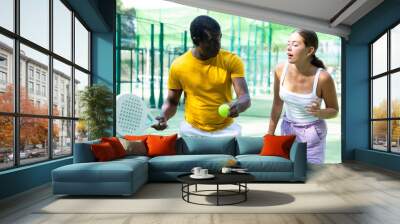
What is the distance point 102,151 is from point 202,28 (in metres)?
2.27

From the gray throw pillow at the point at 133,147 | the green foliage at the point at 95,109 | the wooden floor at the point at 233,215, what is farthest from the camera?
the green foliage at the point at 95,109

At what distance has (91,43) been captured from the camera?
346 inches

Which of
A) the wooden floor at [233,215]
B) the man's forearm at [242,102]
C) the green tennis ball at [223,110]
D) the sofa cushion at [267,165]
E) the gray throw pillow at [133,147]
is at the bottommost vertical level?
the wooden floor at [233,215]

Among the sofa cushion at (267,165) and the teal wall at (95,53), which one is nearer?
the teal wall at (95,53)

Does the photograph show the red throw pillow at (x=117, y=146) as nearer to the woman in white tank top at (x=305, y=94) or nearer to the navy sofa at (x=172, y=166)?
the navy sofa at (x=172, y=166)

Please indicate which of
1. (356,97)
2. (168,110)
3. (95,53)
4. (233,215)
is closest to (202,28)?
(168,110)

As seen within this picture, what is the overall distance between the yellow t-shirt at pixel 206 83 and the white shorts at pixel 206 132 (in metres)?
0.11

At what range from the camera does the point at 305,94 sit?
19.2ft

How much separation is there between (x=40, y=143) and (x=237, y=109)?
2.91m

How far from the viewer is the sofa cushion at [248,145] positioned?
646 centimetres

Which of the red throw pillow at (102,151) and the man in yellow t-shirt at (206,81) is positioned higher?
the man in yellow t-shirt at (206,81)

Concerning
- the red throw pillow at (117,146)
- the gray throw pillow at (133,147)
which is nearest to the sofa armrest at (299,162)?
the gray throw pillow at (133,147)

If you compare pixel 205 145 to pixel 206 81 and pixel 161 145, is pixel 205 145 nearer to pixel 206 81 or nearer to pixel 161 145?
pixel 161 145

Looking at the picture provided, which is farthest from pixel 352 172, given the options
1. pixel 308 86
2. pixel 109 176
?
pixel 109 176
